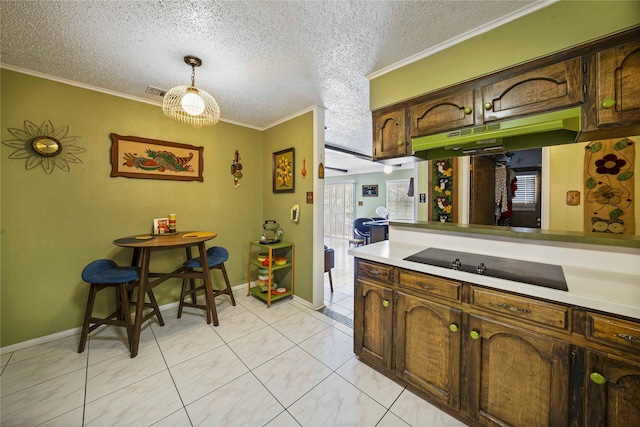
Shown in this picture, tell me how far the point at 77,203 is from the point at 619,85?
400 cm

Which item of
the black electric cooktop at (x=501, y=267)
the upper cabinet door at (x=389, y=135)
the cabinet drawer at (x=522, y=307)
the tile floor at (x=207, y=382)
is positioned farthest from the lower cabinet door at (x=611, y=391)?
the upper cabinet door at (x=389, y=135)

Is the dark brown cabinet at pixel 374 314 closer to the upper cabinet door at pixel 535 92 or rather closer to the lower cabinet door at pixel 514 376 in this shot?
the lower cabinet door at pixel 514 376

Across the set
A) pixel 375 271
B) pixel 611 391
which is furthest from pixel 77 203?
pixel 611 391

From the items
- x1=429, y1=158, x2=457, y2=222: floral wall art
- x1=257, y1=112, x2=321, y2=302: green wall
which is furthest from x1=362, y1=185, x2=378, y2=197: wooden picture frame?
x1=429, y1=158, x2=457, y2=222: floral wall art

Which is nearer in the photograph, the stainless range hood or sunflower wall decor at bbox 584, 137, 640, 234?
the stainless range hood

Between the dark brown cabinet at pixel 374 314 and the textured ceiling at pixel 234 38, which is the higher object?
the textured ceiling at pixel 234 38

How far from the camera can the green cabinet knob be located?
0.93 m

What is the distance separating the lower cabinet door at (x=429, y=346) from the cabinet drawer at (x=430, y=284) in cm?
7

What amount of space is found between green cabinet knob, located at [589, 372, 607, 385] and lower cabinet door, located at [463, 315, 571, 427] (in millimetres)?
69

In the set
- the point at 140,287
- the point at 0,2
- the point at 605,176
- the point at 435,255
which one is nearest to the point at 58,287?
the point at 140,287

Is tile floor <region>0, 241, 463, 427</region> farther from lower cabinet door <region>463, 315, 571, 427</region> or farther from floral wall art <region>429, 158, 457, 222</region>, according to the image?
floral wall art <region>429, 158, 457, 222</region>

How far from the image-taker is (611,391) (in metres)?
0.92

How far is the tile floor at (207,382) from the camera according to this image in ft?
4.44

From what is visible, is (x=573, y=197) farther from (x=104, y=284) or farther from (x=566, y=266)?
(x=104, y=284)
